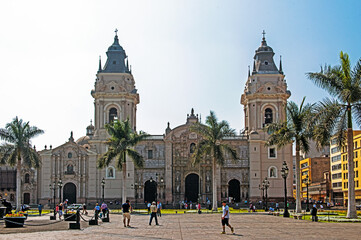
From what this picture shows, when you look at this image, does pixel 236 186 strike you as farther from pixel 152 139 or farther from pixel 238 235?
pixel 238 235

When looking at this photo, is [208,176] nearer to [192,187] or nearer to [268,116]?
[192,187]

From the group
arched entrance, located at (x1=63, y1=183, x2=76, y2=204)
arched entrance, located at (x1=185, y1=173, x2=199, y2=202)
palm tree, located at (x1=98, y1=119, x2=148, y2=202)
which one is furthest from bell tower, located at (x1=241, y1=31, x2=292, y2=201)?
arched entrance, located at (x1=63, y1=183, x2=76, y2=204)

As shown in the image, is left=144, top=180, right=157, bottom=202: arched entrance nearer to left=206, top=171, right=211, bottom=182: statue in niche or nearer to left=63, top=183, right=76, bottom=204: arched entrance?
left=206, top=171, right=211, bottom=182: statue in niche

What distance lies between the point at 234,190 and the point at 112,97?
68.6 ft

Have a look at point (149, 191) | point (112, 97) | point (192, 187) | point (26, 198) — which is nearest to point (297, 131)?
point (192, 187)

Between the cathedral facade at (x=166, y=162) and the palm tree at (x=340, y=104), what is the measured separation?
36.0 metres

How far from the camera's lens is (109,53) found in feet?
241

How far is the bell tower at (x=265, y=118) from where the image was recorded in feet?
229

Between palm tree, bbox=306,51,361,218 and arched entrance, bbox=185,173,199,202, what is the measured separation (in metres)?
38.0

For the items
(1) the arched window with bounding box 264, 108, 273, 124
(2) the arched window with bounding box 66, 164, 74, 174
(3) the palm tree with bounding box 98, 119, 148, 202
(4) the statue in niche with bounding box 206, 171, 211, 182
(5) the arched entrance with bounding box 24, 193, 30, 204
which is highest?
(1) the arched window with bounding box 264, 108, 273, 124

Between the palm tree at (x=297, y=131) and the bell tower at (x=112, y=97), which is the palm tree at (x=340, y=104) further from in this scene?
the bell tower at (x=112, y=97)

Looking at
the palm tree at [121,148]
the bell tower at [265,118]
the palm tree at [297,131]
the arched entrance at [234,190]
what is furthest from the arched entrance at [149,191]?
the palm tree at [297,131]

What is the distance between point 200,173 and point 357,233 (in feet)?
156

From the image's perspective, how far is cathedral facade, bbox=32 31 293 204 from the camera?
69.8 meters
